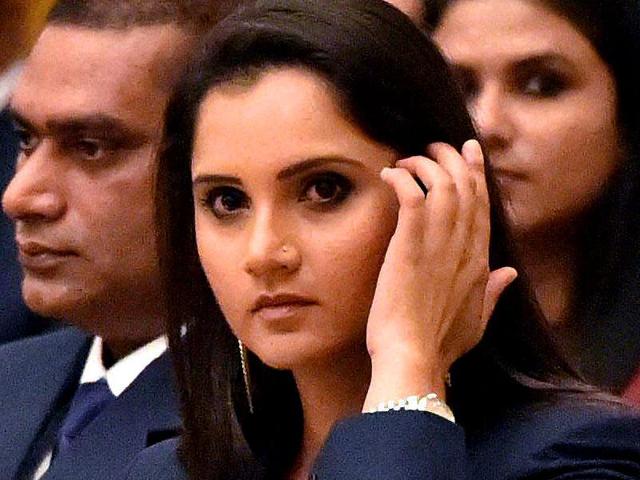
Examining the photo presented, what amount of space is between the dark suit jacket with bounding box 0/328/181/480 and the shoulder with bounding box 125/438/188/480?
0.10m

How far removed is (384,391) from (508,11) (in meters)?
0.71

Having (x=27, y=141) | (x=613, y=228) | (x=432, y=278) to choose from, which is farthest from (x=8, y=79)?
(x=432, y=278)

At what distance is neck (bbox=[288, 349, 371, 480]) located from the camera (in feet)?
4.54

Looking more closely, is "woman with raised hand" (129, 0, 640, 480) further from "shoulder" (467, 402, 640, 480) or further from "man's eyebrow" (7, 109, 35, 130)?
"man's eyebrow" (7, 109, 35, 130)

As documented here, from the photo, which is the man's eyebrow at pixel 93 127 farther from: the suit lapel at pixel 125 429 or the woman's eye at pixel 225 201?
the woman's eye at pixel 225 201

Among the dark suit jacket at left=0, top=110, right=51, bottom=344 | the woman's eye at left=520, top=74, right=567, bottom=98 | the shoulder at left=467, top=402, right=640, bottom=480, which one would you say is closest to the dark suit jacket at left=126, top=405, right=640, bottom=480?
the shoulder at left=467, top=402, right=640, bottom=480

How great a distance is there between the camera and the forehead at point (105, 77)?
190cm

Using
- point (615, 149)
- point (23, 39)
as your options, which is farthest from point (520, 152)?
point (23, 39)

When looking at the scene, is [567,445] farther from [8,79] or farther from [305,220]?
[8,79]

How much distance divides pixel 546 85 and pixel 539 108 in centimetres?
3

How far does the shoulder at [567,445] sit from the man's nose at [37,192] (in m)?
0.73

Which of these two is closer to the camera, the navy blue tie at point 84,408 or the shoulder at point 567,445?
the shoulder at point 567,445

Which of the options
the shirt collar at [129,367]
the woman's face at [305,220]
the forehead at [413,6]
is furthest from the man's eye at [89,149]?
the woman's face at [305,220]

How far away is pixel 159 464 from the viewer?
5.22 feet
